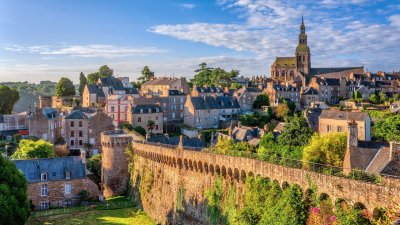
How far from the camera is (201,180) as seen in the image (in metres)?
31.3

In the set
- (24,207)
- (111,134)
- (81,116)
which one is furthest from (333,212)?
(81,116)

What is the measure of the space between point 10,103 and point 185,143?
46.2 m

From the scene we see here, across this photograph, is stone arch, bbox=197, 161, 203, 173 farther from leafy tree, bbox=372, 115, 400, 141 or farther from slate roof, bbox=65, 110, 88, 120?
slate roof, bbox=65, 110, 88, 120

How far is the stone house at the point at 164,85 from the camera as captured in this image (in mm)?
93875

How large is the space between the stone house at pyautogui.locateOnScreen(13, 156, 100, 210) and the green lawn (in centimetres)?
191

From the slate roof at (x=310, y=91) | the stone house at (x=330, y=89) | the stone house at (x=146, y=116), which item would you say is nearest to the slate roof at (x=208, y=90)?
the stone house at (x=146, y=116)

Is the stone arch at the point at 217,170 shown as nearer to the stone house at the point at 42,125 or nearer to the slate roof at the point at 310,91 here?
the stone house at the point at 42,125

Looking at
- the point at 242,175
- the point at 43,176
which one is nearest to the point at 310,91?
the point at 43,176

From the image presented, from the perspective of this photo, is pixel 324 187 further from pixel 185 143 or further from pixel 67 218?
pixel 185 143

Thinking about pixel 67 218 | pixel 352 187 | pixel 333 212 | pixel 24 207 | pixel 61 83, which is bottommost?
pixel 67 218

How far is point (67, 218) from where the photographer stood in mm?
38875

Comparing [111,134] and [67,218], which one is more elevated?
[111,134]

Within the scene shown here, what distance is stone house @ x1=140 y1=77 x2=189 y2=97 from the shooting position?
308ft

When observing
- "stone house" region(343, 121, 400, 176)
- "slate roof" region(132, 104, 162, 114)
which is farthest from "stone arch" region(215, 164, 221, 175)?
"slate roof" region(132, 104, 162, 114)
